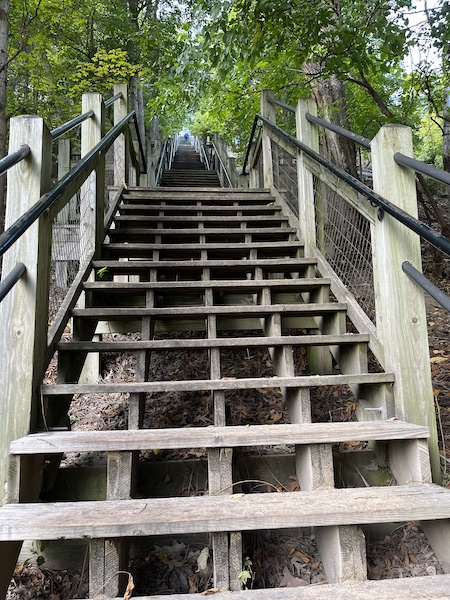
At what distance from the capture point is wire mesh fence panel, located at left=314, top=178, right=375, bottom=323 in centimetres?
278

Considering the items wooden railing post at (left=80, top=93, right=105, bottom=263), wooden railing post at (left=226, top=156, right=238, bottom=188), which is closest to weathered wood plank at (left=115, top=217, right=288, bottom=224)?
wooden railing post at (left=80, top=93, right=105, bottom=263)

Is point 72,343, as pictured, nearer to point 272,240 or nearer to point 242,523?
point 242,523

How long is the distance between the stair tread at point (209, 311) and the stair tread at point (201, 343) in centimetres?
26

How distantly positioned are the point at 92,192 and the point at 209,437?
2152 mm

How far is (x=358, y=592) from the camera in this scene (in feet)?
3.57

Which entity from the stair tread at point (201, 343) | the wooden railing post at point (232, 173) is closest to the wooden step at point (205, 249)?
the stair tread at point (201, 343)

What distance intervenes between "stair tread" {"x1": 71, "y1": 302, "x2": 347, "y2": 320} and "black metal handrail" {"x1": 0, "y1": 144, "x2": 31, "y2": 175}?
0.90m

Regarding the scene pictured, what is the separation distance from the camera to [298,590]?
3.62ft

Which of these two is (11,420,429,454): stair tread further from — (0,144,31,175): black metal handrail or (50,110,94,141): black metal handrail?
(50,110,94,141): black metal handrail

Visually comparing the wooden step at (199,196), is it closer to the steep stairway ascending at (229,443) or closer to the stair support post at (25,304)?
the steep stairway ascending at (229,443)

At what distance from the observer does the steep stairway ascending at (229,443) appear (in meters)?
1.20

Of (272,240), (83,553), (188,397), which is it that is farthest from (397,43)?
(83,553)

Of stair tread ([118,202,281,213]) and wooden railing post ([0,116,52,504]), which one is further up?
stair tread ([118,202,281,213])

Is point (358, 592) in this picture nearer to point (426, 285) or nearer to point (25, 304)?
point (426, 285)
